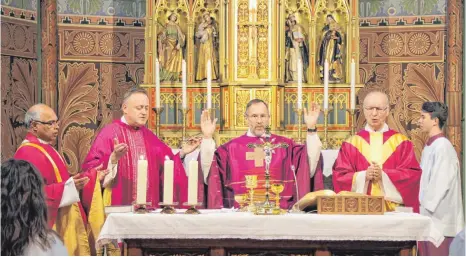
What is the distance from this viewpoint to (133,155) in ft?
27.2

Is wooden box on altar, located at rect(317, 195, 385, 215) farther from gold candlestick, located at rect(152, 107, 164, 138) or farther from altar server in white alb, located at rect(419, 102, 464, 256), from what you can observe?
gold candlestick, located at rect(152, 107, 164, 138)

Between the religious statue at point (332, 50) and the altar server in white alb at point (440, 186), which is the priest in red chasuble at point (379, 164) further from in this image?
the religious statue at point (332, 50)

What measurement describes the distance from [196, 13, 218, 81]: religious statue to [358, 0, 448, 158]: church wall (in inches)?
67.7

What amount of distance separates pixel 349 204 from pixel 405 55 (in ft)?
15.0

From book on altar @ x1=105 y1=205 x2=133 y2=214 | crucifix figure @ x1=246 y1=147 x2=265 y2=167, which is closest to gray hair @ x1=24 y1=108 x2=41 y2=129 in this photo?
book on altar @ x1=105 y1=205 x2=133 y2=214

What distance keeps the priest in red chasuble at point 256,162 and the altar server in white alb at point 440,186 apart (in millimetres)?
984

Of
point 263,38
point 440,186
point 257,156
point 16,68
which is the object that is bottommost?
point 440,186

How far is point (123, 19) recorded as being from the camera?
11.1 meters

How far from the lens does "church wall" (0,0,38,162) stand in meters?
10.2

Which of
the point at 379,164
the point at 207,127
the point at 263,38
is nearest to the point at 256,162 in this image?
the point at 207,127

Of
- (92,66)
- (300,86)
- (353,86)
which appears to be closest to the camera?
(300,86)

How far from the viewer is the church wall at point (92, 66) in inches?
430

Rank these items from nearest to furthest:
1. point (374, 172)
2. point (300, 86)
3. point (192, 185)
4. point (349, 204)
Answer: point (349, 204), point (192, 185), point (374, 172), point (300, 86)

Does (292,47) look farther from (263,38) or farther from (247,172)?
(247,172)
